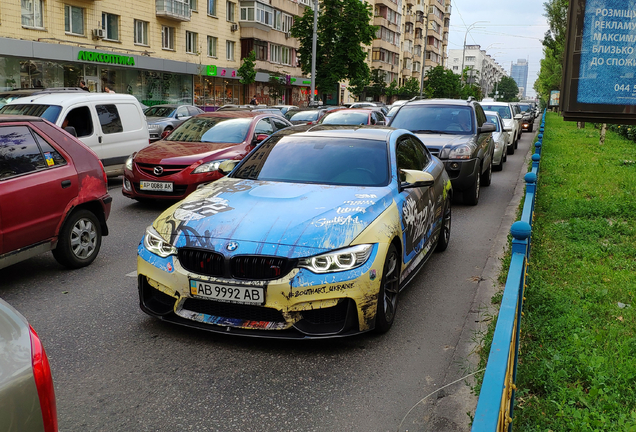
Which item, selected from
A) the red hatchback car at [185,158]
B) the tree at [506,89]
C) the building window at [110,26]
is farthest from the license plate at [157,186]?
the tree at [506,89]

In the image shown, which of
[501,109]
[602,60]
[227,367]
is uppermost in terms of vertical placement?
[602,60]

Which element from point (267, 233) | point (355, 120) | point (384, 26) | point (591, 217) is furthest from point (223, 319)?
point (384, 26)

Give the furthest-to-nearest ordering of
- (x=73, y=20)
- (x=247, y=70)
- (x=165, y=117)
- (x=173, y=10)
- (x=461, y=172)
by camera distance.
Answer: (x=247, y=70), (x=173, y=10), (x=73, y=20), (x=165, y=117), (x=461, y=172)

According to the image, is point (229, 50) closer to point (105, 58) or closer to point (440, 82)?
point (105, 58)

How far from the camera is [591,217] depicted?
8.59 metres

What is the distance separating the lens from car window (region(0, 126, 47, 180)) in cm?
552

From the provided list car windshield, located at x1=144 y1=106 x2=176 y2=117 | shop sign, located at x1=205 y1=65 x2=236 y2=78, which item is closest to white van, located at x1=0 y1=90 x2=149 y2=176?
car windshield, located at x1=144 y1=106 x2=176 y2=117

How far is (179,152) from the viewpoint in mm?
10008

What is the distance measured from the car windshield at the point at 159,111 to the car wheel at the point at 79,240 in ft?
61.7

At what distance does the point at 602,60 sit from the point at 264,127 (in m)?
6.20

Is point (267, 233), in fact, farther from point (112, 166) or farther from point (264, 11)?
point (264, 11)

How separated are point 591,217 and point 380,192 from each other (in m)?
4.75

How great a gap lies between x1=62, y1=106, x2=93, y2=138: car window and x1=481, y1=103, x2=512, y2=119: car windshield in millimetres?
14931

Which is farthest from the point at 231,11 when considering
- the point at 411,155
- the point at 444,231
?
the point at 411,155
